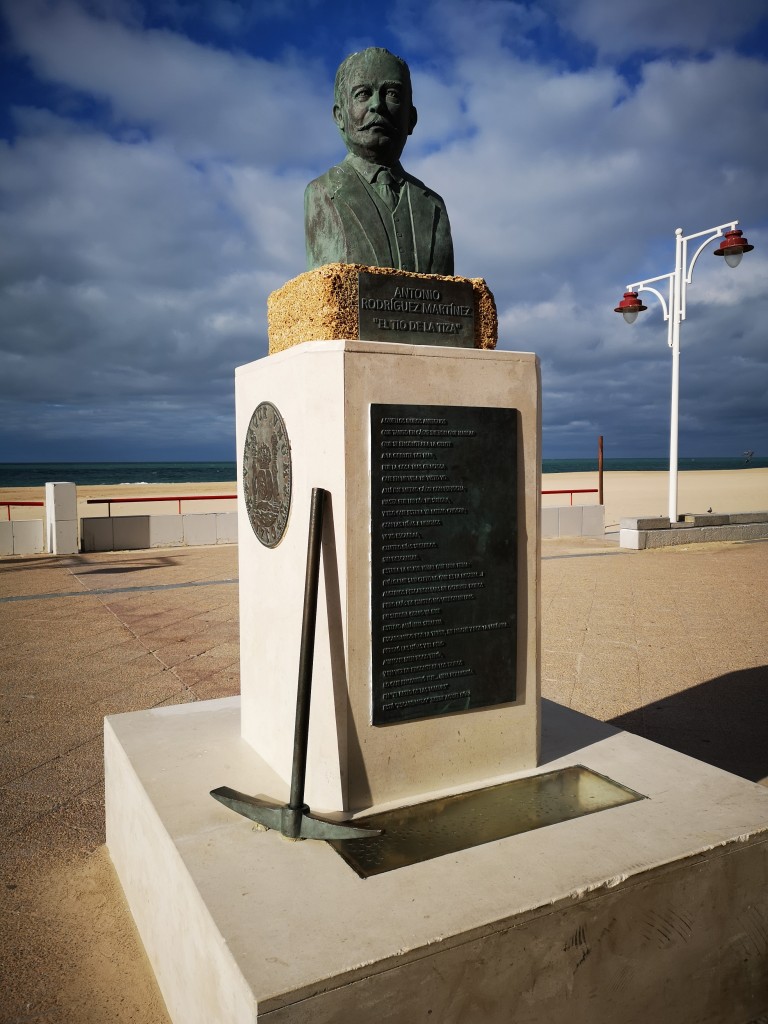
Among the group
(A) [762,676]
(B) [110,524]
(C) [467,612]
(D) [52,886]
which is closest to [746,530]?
(A) [762,676]

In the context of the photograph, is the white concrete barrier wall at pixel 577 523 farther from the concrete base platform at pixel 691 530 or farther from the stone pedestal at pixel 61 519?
the stone pedestal at pixel 61 519

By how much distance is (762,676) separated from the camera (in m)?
5.86

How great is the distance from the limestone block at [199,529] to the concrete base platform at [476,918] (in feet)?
37.1

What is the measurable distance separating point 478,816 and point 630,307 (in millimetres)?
12635

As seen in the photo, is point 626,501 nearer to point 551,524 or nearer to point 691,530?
point 551,524

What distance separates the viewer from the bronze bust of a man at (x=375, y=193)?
122 inches

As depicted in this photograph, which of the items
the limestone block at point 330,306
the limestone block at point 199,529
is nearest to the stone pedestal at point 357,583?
the limestone block at point 330,306

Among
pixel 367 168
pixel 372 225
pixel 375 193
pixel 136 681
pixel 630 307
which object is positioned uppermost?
pixel 630 307

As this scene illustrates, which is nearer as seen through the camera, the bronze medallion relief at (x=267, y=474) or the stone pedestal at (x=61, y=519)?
the bronze medallion relief at (x=267, y=474)

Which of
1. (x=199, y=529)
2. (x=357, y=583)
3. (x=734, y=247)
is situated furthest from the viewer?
(x=199, y=529)

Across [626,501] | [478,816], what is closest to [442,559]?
[478,816]

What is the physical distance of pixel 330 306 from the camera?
287 cm

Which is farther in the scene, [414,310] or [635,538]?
[635,538]

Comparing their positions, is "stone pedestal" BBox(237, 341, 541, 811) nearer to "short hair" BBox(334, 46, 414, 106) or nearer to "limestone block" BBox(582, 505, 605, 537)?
"short hair" BBox(334, 46, 414, 106)
